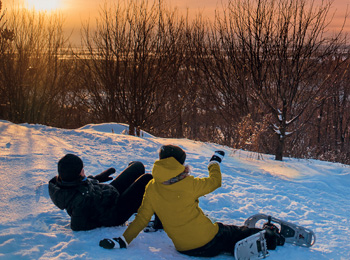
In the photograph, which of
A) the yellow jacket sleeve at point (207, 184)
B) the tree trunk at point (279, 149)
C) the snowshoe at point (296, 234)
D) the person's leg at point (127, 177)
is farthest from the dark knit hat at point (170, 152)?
the tree trunk at point (279, 149)

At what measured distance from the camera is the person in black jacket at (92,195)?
9.13 ft

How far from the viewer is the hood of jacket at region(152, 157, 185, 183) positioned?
8.39ft

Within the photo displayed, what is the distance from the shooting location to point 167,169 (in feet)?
8.39

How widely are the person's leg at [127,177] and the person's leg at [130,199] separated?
0.20 m

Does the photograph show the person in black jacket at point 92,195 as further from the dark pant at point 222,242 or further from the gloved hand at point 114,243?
the dark pant at point 222,242

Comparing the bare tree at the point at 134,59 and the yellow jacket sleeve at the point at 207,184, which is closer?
the yellow jacket sleeve at the point at 207,184

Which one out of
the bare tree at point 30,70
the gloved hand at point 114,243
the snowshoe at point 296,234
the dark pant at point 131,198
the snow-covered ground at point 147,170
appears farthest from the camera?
the bare tree at point 30,70

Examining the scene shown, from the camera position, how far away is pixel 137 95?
12.5m


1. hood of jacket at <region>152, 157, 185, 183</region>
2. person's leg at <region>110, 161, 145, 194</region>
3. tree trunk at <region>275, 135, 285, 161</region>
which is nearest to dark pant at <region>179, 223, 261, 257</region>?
hood of jacket at <region>152, 157, 185, 183</region>

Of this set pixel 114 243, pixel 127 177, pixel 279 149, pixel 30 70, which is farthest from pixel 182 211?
pixel 30 70

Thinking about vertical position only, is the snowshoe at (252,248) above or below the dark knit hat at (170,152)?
below

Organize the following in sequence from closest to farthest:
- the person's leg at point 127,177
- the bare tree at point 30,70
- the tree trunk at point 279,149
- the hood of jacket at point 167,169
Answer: the hood of jacket at point 167,169 → the person's leg at point 127,177 → the tree trunk at point 279,149 → the bare tree at point 30,70

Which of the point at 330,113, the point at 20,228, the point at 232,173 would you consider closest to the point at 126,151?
the point at 232,173

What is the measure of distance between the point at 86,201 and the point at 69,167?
351mm
